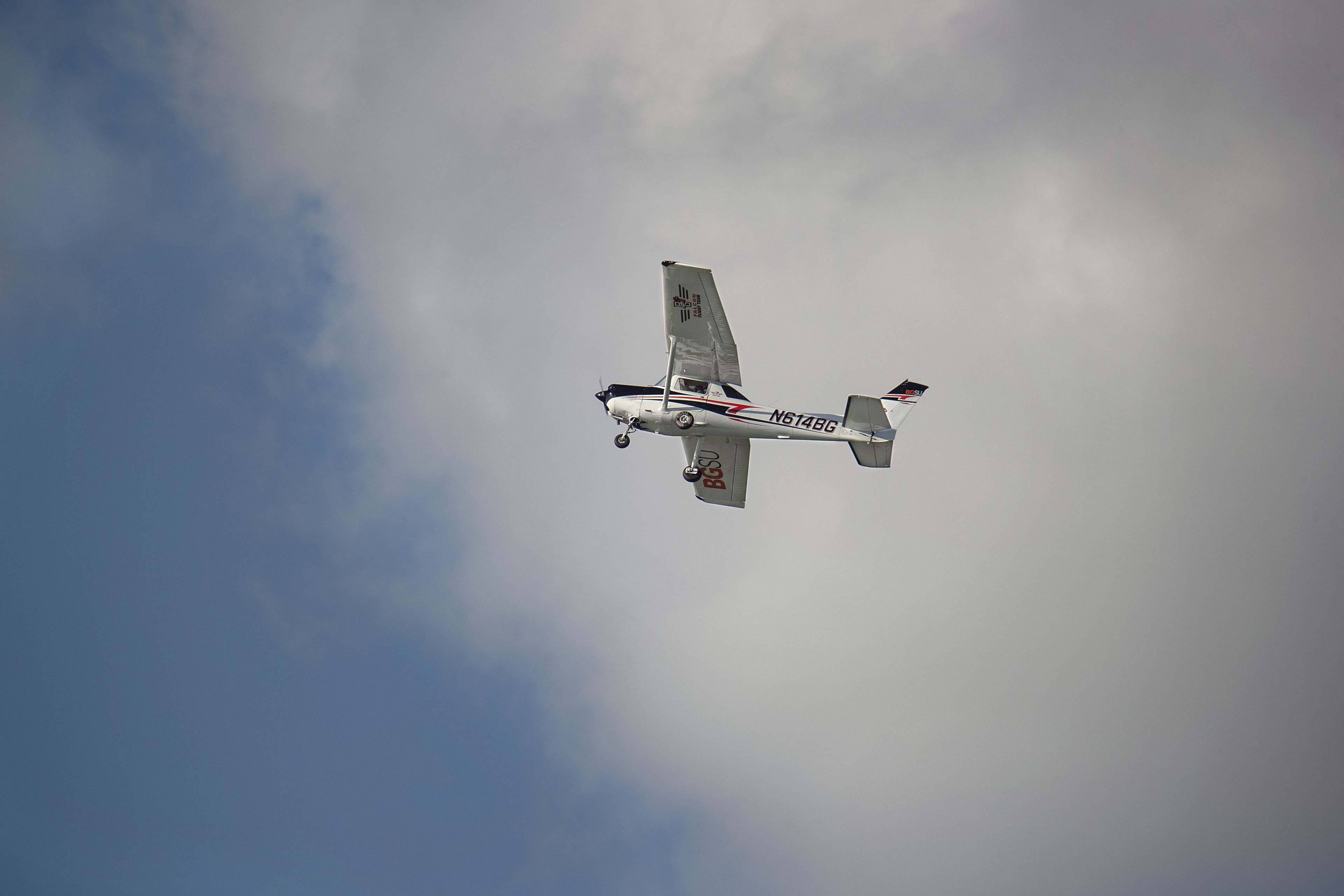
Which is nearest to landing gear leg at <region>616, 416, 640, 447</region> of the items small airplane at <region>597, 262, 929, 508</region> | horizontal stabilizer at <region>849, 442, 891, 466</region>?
small airplane at <region>597, 262, 929, 508</region>

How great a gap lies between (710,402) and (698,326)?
2655 millimetres

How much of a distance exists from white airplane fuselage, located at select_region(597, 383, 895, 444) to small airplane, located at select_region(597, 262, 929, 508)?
2cm

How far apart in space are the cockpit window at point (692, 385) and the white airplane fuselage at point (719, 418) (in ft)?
0.19

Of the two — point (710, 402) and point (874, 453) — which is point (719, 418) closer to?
point (710, 402)

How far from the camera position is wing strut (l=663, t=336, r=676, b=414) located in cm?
3244

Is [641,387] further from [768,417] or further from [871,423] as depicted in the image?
[871,423]

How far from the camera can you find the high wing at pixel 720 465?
36.5 metres

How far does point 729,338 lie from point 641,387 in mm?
3630

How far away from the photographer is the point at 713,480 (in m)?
37.0

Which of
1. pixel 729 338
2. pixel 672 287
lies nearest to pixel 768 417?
pixel 729 338

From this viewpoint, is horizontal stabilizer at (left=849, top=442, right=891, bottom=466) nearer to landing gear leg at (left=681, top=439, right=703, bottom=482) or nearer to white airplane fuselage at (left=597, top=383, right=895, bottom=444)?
white airplane fuselage at (left=597, top=383, right=895, bottom=444)

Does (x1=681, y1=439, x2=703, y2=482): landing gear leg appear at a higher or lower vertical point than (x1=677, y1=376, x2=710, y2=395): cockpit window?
lower

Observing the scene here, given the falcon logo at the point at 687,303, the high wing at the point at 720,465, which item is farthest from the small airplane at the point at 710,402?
the high wing at the point at 720,465

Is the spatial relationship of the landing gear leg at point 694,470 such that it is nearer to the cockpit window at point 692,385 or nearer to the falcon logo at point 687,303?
the cockpit window at point 692,385
